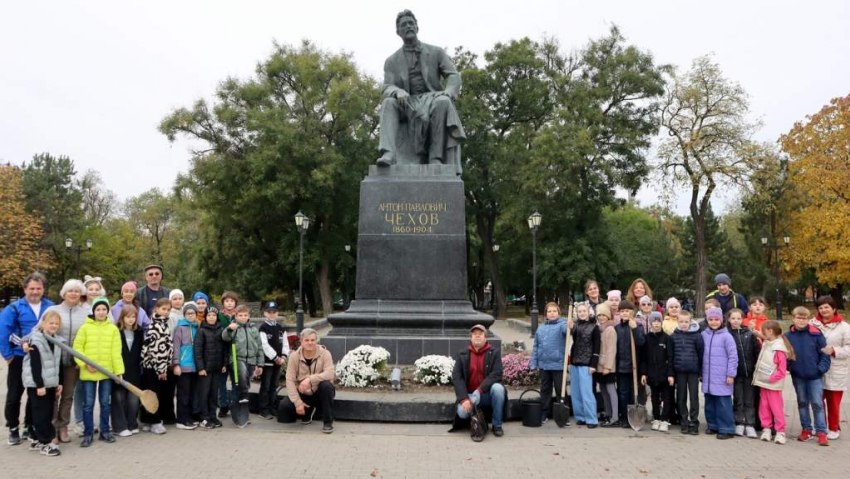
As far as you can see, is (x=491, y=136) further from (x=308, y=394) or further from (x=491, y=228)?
(x=308, y=394)

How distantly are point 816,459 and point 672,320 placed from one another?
2.06 m

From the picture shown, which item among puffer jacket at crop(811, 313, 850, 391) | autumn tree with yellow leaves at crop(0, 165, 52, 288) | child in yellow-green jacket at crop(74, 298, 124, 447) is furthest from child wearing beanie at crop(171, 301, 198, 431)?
autumn tree with yellow leaves at crop(0, 165, 52, 288)

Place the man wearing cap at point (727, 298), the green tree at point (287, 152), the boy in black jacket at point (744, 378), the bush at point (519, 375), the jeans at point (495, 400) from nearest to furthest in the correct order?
the jeans at point (495, 400), the boy in black jacket at point (744, 378), the bush at point (519, 375), the man wearing cap at point (727, 298), the green tree at point (287, 152)

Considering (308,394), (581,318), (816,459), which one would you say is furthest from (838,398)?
(308,394)

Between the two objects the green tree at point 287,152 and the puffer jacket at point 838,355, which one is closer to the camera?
the puffer jacket at point 838,355

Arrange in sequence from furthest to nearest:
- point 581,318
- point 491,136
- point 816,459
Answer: point 491,136 → point 581,318 → point 816,459

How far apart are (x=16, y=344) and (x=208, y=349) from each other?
1789 millimetres

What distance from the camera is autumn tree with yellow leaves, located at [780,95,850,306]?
29156 mm

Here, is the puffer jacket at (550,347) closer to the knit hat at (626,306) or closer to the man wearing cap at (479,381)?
the knit hat at (626,306)

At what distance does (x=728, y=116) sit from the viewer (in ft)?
99.8

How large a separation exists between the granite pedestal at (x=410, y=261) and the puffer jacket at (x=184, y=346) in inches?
95.7

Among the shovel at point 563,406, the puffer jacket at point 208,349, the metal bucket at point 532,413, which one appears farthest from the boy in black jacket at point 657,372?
the puffer jacket at point 208,349

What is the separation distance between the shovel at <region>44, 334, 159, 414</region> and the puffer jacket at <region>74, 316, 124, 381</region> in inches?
3.8

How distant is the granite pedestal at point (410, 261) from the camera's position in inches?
366
